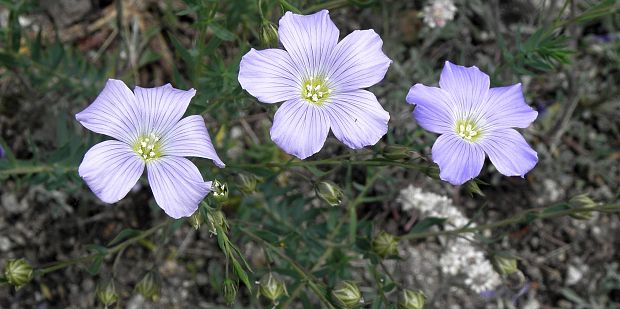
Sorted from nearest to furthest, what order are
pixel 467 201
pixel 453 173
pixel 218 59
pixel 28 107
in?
pixel 453 173 < pixel 218 59 < pixel 28 107 < pixel 467 201

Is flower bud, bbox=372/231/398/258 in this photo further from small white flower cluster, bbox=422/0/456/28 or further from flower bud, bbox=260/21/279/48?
small white flower cluster, bbox=422/0/456/28

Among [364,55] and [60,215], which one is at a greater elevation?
[364,55]

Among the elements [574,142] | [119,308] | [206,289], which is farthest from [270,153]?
[574,142]

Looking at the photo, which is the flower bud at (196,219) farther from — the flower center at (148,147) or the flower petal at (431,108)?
the flower petal at (431,108)

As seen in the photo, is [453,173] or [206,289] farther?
[206,289]

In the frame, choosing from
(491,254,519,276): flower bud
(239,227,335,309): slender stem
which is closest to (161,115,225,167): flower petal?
(239,227,335,309): slender stem

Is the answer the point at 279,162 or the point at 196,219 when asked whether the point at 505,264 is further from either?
the point at 196,219

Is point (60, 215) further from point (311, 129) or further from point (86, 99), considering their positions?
point (311, 129)

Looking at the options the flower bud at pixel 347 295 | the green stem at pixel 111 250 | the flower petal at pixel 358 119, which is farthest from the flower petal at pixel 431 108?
the green stem at pixel 111 250
